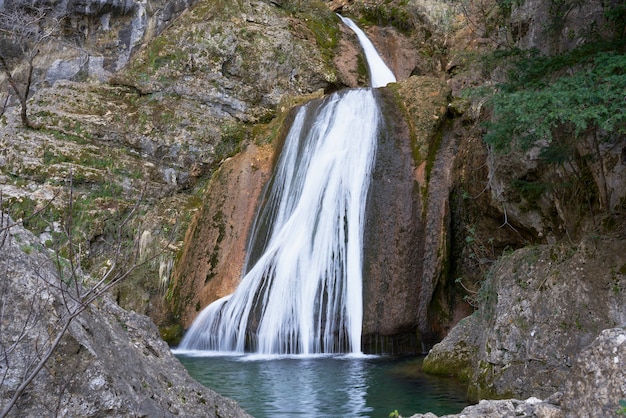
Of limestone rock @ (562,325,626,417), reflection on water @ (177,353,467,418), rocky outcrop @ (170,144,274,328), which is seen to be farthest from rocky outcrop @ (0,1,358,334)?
limestone rock @ (562,325,626,417)

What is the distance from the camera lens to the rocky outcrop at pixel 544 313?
6.55 metres

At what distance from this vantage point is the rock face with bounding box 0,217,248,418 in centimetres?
299

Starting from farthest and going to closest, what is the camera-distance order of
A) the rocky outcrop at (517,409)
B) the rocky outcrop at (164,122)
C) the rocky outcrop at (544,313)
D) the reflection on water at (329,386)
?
the rocky outcrop at (164,122) → the reflection on water at (329,386) → the rocky outcrop at (544,313) → the rocky outcrop at (517,409)

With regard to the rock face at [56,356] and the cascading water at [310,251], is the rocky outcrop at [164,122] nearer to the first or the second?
the cascading water at [310,251]

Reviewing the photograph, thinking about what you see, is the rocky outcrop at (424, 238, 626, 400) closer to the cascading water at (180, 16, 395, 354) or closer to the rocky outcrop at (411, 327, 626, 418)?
the rocky outcrop at (411, 327, 626, 418)

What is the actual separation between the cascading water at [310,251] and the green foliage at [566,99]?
17.2 ft

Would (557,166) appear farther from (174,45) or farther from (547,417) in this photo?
(174,45)

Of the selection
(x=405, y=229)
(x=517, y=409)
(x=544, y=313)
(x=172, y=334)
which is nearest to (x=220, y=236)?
(x=172, y=334)

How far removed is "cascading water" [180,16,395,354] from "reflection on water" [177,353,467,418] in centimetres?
74

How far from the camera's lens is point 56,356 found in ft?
10.1

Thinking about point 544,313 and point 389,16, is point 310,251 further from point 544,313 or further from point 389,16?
point 389,16

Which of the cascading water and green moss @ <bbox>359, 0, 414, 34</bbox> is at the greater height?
green moss @ <bbox>359, 0, 414, 34</bbox>

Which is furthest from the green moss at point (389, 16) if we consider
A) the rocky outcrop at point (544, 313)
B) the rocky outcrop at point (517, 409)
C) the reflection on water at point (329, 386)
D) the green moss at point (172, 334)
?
the rocky outcrop at point (517, 409)

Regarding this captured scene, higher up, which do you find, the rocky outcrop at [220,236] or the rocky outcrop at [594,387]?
the rocky outcrop at [220,236]
